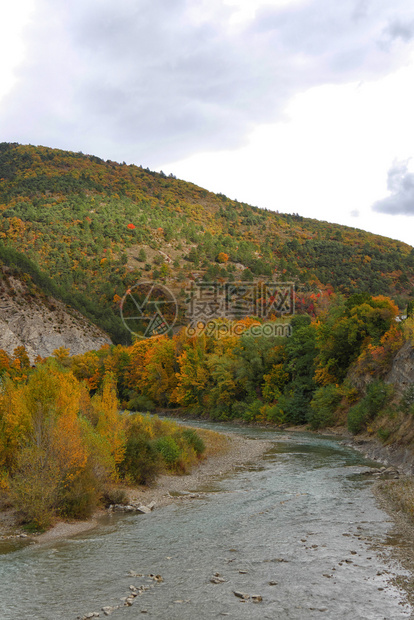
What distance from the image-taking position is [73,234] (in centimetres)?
16212

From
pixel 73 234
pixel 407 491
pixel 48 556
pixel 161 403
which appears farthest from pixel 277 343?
pixel 73 234

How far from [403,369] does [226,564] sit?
28593 mm

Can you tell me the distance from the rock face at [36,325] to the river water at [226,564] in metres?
79.9

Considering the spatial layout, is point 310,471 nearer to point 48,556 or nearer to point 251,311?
point 48,556

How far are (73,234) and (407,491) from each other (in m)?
156

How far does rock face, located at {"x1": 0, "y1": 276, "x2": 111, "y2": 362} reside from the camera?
92.3 meters

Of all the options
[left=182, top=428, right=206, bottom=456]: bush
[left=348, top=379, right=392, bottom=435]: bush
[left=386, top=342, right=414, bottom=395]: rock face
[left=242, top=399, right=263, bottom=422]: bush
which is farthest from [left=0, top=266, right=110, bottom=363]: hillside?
[left=386, top=342, right=414, bottom=395]: rock face

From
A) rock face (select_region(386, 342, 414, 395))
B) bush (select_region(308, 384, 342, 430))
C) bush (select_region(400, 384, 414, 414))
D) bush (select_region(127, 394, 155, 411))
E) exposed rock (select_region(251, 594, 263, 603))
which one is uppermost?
rock face (select_region(386, 342, 414, 395))

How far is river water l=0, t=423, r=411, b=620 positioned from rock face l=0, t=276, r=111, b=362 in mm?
79873

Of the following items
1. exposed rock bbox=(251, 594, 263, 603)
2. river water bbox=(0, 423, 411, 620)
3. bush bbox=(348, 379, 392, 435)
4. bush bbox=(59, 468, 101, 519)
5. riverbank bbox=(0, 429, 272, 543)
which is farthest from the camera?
bush bbox=(348, 379, 392, 435)

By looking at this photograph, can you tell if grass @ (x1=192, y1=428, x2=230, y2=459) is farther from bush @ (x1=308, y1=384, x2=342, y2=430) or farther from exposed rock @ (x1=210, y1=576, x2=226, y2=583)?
exposed rock @ (x1=210, y1=576, x2=226, y2=583)

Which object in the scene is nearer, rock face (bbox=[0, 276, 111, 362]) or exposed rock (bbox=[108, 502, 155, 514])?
exposed rock (bbox=[108, 502, 155, 514])

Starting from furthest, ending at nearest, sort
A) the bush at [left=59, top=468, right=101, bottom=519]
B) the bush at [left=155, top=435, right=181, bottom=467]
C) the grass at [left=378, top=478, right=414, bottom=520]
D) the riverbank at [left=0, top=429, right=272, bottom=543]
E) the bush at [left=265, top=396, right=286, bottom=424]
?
the bush at [left=265, top=396, right=286, bottom=424] < the bush at [left=155, top=435, right=181, bottom=467] < the grass at [left=378, top=478, right=414, bottom=520] < the bush at [left=59, top=468, right=101, bottom=519] < the riverbank at [left=0, top=429, right=272, bottom=543]

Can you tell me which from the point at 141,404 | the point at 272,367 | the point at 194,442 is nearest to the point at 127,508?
the point at 194,442
